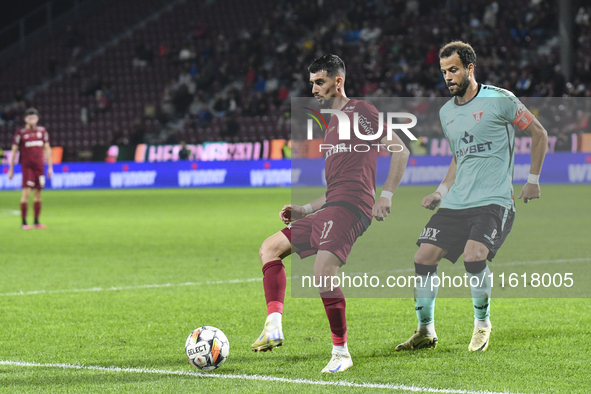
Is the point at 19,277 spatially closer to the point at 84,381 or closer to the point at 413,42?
the point at 84,381

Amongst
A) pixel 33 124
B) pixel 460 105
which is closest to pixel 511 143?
pixel 460 105

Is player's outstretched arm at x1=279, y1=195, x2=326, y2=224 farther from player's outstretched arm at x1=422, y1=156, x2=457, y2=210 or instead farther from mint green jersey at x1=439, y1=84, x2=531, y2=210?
mint green jersey at x1=439, y1=84, x2=531, y2=210

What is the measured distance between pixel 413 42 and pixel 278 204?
11.7 metres

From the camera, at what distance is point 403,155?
474cm

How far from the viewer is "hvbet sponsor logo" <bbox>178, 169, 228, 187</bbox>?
24.1m

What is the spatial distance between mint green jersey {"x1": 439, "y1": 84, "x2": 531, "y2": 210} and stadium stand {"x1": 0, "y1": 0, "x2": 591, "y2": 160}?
1807 cm

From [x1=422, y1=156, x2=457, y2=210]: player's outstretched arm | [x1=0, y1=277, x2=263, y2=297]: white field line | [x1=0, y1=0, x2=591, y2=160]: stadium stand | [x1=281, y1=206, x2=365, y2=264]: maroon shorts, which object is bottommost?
[x1=0, y1=277, x2=263, y2=297]: white field line

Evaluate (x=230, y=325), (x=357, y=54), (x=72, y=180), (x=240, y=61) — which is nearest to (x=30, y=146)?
(x=230, y=325)

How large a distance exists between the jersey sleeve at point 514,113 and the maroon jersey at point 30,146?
10459mm

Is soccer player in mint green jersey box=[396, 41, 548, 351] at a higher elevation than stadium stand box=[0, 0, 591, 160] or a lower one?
lower

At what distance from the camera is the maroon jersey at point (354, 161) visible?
15.2ft

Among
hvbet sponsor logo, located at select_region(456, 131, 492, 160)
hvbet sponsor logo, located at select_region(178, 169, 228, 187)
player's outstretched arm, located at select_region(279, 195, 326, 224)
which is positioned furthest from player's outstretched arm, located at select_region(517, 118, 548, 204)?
hvbet sponsor logo, located at select_region(178, 169, 228, 187)

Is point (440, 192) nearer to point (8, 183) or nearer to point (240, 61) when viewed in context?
point (8, 183)

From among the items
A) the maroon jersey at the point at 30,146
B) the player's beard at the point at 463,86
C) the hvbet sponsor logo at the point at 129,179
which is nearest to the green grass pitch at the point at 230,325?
the player's beard at the point at 463,86
